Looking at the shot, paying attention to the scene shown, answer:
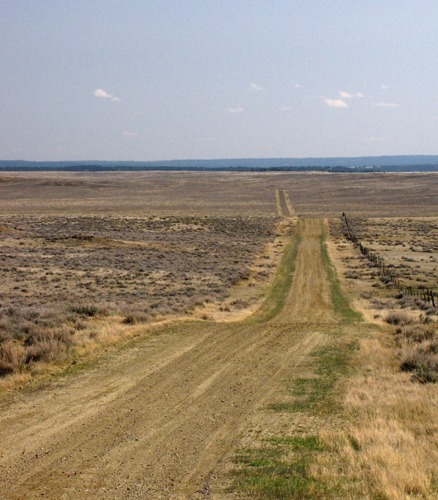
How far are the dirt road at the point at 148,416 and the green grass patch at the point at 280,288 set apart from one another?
7.01 m

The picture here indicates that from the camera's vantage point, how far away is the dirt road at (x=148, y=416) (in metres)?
9.17

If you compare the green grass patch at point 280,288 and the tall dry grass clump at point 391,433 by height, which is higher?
the tall dry grass clump at point 391,433

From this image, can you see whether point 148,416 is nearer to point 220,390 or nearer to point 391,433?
point 220,390

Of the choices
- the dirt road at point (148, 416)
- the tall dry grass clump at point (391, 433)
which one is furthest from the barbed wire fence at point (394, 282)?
the tall dry grass clump at point (391, 433)

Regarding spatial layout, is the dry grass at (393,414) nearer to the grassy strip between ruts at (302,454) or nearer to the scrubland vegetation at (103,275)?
the grassy strip between ruts at (302,454)

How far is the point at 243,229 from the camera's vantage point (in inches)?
3123

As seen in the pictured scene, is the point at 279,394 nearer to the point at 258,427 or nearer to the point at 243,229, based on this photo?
the point at 258,427

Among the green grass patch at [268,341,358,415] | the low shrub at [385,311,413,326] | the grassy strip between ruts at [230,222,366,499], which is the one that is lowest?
the low shrub at [385,311,413,326]

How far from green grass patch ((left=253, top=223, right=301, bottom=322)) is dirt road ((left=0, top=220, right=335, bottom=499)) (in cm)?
701

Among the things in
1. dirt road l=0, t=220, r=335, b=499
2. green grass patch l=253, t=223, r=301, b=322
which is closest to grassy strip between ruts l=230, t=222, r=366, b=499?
dirt road l=0, t=220, r=335, b=499

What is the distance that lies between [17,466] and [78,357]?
705 centimetres

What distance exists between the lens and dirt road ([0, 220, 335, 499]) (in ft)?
30.1

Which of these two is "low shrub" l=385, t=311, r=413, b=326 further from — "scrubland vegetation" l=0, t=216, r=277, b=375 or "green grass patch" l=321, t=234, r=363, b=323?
"scrubland vegetation" l=0, t=216, r=277, b=375

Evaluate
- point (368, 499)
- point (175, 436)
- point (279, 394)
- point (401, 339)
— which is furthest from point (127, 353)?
point (368, 499)
